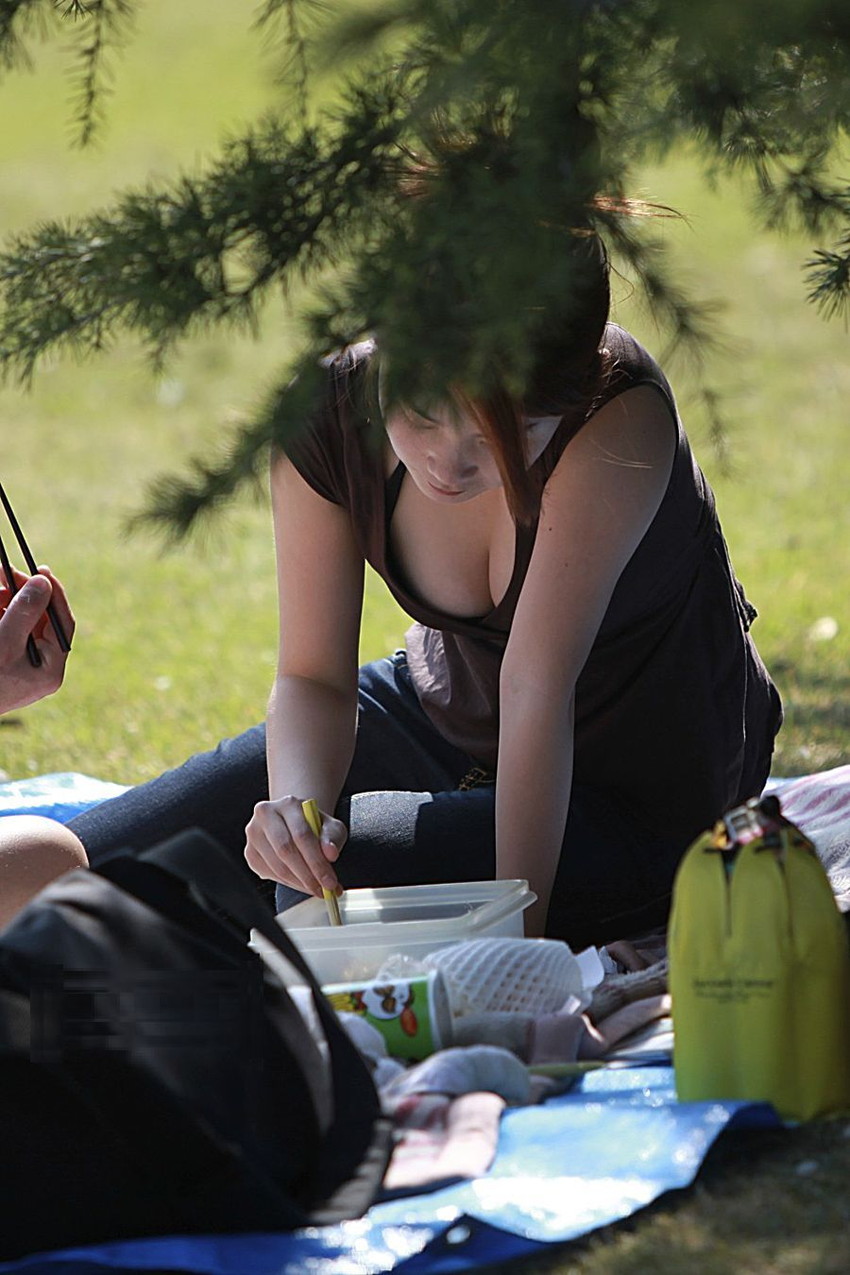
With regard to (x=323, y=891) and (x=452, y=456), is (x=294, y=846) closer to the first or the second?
(x=323, y=891)

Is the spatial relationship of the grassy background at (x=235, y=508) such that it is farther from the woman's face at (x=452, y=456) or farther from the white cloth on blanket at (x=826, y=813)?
the white cloth on blanket at (x=826, y=813)

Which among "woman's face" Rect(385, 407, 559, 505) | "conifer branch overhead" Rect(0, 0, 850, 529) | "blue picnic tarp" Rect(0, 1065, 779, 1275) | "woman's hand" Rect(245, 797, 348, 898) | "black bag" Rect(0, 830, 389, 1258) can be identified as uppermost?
"conifer branch overhead" Rect(0, 0, 850, 529)

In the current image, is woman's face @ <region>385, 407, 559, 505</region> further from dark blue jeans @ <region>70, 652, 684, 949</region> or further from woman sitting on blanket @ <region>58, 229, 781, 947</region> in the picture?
dark blue jeans @ <region>70, 652, 684, 949</region>

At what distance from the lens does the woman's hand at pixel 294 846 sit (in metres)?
2.02

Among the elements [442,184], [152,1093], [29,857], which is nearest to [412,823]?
[29,857]

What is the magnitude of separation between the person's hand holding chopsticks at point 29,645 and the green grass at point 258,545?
337 mm

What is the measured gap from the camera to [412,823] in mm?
2371

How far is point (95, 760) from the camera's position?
4.25 meters

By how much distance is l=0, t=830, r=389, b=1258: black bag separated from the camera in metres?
1.44

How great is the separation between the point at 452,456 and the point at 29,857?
2.85 ft

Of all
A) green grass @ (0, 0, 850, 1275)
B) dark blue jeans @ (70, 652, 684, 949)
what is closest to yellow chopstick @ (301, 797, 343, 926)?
dark blue jeans @ (70, 652, 684, 949)

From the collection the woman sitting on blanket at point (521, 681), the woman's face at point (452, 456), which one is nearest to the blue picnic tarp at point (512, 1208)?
the woman sitting on blanket at point (521, 681)

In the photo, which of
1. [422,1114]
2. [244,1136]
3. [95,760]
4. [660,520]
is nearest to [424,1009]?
[422,1114]

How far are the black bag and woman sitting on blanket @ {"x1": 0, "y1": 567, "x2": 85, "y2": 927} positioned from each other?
2.55 feet
